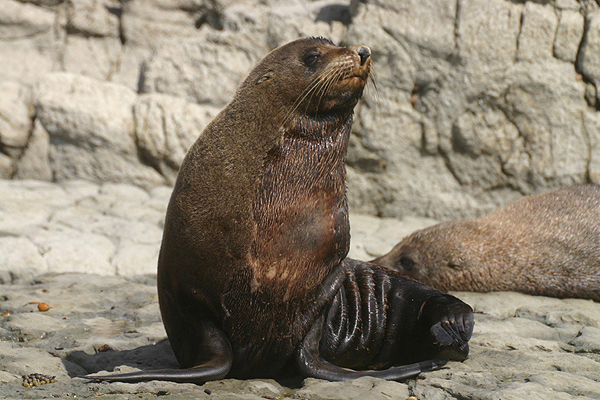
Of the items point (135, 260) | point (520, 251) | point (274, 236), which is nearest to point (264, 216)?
point (274, 236)

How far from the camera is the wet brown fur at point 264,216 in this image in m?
2.97

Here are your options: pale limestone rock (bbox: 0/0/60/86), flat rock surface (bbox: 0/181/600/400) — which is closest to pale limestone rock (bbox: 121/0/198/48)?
pale limestone rock (bbox: 0/0/60/86)

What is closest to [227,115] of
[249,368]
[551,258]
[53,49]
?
[249,368]

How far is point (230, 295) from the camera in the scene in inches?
116

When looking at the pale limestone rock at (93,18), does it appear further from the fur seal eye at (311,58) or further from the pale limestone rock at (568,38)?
the fur seal eye at (311,58)

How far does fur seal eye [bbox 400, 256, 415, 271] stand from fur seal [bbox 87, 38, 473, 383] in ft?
9.51

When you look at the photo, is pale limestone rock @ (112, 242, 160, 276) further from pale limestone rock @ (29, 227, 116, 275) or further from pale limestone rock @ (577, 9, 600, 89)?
pale limestone rock @ (577, 9, 600, 89)

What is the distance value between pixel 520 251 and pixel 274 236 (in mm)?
3778

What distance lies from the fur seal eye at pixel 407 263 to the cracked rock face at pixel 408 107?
264cm

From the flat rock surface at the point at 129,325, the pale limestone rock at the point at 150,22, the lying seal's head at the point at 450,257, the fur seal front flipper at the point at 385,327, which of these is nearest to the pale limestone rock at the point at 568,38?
the flat rock surface at the point at 129,325

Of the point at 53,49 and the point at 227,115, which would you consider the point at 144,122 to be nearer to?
the point at 53,49

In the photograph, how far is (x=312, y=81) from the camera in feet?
10.4

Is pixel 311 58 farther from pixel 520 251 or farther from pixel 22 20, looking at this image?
pixel 22 20

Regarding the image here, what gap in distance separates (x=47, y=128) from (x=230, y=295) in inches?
276
